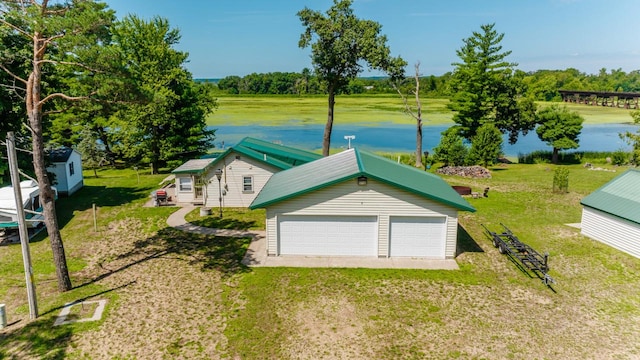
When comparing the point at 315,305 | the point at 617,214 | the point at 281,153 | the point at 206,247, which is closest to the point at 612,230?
the point at 617,214

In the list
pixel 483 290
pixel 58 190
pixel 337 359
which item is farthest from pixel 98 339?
pixel 58 190

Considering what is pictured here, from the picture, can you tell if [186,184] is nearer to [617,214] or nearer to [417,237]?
[417,237]

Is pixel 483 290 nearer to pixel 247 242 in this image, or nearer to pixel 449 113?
pixel 247 242

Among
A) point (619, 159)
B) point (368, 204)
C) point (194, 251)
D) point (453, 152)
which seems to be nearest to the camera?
point (368, 204)

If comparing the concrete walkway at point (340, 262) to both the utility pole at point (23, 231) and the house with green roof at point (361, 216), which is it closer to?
the house with green roof at point (361, 216)

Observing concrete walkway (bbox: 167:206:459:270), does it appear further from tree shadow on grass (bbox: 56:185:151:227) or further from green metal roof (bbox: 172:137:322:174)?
tree shadow on grass (bbox: 56:185:151:227)

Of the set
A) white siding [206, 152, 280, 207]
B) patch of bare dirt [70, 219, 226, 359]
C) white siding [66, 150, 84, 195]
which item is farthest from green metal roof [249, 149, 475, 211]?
white siding [66, 150, 84, 195]

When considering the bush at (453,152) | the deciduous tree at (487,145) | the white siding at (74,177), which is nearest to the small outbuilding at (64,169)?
the white siding at (74,177)
